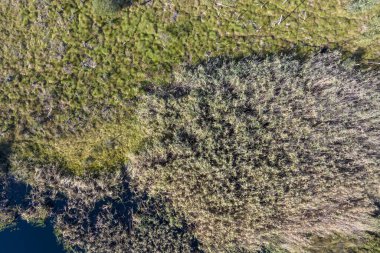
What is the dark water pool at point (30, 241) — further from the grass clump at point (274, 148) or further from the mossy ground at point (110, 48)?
the grass clump at point (274, 148)

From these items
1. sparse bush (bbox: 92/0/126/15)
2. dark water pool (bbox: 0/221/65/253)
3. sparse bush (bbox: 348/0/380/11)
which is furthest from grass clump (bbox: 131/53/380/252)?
dark water pool (bbox: 0/221/65/253)

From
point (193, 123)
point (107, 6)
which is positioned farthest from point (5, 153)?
point (193, 123)

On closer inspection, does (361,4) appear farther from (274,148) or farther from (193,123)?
(193,123)

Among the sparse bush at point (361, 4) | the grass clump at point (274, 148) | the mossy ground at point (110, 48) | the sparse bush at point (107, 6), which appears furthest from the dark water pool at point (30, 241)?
the sparse bush at point (361, 4)

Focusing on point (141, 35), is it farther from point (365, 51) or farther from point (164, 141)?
point (365, 51)

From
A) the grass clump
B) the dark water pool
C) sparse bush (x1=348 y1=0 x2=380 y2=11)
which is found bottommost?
the dark water pool

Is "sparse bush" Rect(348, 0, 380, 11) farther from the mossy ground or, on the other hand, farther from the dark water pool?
the dark water pool
